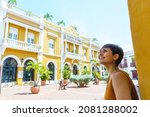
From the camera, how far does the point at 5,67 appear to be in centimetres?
1427

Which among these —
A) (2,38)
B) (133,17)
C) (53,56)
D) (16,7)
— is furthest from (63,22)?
(133,17)

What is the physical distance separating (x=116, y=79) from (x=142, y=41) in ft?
1.07

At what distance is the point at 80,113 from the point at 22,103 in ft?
1.69

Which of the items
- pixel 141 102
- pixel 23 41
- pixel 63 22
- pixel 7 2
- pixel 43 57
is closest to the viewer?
pixel 141 102

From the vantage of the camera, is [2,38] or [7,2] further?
[7,2]

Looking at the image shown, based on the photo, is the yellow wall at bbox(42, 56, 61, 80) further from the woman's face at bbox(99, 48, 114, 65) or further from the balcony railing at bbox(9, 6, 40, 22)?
the woman's face at bbox(99, 48, 114, 65)

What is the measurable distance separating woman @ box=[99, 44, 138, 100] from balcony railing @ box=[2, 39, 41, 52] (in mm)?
13893

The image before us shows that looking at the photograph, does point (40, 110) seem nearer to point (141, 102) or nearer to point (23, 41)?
point (141, 102)

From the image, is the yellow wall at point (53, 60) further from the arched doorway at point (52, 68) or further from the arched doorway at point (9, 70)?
the arched doorway at point (9, 70)

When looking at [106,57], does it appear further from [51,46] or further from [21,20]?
[51,46]

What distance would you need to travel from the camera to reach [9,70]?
14.6 m

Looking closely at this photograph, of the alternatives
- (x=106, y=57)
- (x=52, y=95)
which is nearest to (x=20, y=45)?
(x=52, y=95)

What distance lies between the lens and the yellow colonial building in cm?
1416

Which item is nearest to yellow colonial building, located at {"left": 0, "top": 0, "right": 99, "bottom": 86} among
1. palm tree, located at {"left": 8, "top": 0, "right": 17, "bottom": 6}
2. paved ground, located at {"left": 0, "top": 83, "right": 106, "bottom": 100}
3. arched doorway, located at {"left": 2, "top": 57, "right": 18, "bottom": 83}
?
arched doorway, located at {"left": 2, "top": 57, "right": 18, "bottom": 83}
